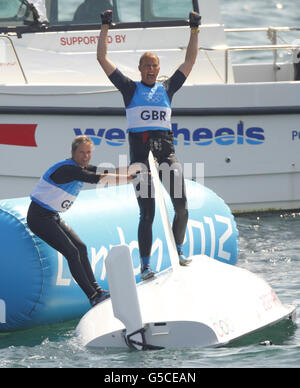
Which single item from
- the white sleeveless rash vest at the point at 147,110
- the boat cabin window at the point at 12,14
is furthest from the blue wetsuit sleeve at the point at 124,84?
the boat cabin window at the point at 12,14

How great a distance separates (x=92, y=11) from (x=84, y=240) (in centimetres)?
469

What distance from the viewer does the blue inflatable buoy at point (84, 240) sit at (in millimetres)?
8609

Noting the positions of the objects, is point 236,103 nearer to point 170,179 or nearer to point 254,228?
point 254,228

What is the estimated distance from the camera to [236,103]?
40.4ft

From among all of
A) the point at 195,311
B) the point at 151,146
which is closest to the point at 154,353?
the point at 195,311

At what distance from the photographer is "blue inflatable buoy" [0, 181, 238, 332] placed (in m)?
8.61

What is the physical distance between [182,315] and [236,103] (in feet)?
16.4

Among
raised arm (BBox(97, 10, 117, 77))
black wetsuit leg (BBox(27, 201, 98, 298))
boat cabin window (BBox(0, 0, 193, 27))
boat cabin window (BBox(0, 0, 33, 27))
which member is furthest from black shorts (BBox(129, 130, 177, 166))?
boat cabin window (BBox(0, 0, 33, 27))

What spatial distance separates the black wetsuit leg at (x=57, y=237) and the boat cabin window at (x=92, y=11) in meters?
4.88

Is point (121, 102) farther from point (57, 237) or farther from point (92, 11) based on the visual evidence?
point (57, 237)

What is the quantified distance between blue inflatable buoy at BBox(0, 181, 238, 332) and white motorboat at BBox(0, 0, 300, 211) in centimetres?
201

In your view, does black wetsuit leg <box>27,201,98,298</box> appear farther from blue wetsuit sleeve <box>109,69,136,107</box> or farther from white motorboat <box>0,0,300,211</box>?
white motorboat <box>0,0,300,211</box>

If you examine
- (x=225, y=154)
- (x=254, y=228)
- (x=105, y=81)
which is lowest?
(x=254, y=228)
